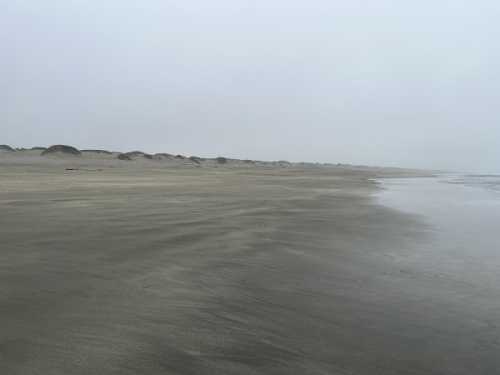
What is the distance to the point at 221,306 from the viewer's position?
328 cm

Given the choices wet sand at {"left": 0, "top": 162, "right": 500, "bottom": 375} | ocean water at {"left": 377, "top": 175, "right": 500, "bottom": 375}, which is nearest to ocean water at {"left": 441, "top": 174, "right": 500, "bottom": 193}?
ocean water at {"left": 377, "top": 175, "right": 500, "bottom": 375}

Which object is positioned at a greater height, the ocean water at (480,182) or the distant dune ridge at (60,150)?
the distant dune ridge at (60,150)

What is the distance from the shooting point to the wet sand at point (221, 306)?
2367 mm

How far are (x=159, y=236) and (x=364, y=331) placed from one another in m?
3.94

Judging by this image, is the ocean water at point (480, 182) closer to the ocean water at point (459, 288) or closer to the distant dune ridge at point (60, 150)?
the ocean water at point (459, 288)

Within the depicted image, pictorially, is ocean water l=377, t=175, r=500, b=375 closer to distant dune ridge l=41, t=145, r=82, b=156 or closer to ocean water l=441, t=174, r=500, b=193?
ocean water l=441, t=174, r=500, b=193

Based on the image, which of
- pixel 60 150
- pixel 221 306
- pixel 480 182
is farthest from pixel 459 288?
pixel 60 150

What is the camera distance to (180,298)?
3412 millimetres

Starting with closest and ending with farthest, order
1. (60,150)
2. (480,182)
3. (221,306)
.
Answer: (221,306)
(480,182)
(60,150)

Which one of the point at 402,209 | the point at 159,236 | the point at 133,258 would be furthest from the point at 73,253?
the point at 402,209

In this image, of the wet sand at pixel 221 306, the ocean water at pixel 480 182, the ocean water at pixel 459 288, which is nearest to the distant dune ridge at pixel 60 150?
the ocean water at pixel 480 182

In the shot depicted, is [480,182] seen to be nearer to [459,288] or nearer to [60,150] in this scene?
[459,288]

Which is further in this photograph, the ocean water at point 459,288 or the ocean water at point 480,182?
the ocean water at point 480,182

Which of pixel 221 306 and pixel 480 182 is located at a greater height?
pixel 480 182
